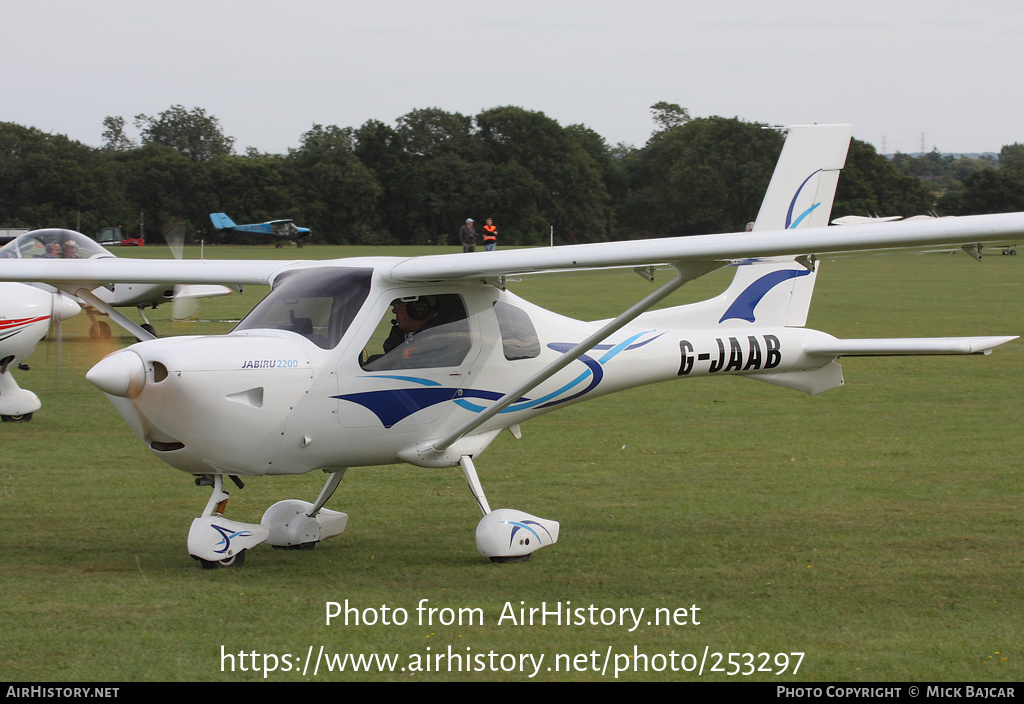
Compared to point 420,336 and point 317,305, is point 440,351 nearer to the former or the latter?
point 420,336

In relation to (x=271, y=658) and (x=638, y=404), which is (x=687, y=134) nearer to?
(x=638, y=404)

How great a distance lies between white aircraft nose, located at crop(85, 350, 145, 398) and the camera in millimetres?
5195

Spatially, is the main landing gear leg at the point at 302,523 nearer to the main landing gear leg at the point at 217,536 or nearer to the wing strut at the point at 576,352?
the main landing gear leg at the point at 217,536

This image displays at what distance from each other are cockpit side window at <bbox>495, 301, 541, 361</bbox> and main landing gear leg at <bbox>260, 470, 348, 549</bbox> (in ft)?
4.48

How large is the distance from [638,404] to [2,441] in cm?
704

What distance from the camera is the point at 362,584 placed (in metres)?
5.90

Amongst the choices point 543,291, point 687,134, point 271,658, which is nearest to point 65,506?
point 271,658

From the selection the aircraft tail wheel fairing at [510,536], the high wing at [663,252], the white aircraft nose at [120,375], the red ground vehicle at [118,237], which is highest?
the high wing at [663,252]

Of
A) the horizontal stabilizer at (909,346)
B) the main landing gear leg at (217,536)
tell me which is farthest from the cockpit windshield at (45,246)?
the horizontal stabilizer at (909,346)

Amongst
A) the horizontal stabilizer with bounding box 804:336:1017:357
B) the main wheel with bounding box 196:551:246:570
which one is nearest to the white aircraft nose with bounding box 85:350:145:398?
the main wheel with bounding box 196:551:246:570

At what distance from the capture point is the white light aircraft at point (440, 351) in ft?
18.0

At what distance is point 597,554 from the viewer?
21.5 feet

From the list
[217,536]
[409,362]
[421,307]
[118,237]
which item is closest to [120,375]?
[217,536]

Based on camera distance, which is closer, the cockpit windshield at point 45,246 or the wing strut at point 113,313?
the wing strut at point 113,313
